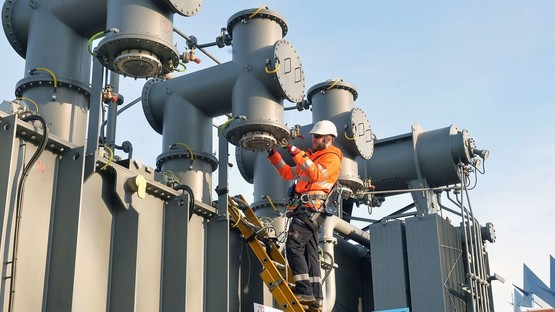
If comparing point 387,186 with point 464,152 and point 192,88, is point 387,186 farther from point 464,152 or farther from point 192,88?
point 192,88

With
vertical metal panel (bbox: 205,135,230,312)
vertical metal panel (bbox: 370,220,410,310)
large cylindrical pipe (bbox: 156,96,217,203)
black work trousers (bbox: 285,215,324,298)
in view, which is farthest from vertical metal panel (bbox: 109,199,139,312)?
vertical metal panel (bbox: 370,220,410,310)

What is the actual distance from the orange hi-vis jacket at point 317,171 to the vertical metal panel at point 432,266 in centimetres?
609

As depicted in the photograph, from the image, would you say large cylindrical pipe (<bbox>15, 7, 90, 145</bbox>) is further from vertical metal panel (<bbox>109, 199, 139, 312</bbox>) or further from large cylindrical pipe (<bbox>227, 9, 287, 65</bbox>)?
large cylindrical pipe (<bbox>227, 9, 287, 65</bbox>)

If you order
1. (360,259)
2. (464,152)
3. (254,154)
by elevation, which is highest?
(464,152)

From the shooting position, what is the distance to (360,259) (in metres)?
15.3

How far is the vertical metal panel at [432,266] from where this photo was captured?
1307 centimetres

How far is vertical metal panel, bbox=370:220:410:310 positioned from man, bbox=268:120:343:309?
6097 mm

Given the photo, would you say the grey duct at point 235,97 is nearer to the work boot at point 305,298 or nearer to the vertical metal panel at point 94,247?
the work boot at point 305,298

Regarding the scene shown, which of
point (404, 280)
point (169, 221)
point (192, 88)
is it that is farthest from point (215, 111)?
point (404, 280)

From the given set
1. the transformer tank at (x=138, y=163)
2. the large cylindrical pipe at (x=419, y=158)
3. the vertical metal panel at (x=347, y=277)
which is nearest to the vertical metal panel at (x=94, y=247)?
the transformer tank at (x=138, y=163)

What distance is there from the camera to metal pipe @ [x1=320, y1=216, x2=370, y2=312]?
11891 mm

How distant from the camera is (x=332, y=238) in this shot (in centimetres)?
1228

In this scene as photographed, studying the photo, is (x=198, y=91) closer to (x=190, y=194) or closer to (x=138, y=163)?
(x=190, y=194)

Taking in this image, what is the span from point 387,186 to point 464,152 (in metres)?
2.17
